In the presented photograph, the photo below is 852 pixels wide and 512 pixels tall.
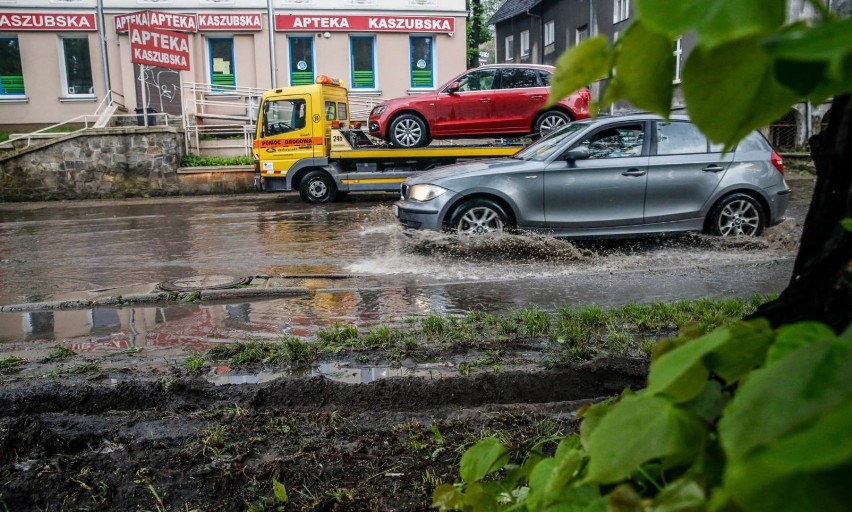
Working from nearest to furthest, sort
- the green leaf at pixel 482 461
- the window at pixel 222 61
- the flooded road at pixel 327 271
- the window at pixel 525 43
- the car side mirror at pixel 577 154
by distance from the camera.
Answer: the green leaf at pixel 482 461, the flooded road at pixel 327 271, the car side mirror at pixel 577 154, the window at pixel 222 61, the window at pixel 525 43

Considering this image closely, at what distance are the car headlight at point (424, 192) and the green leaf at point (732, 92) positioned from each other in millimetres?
9388

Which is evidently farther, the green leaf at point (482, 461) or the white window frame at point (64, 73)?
the white window frame at point (64, 73)

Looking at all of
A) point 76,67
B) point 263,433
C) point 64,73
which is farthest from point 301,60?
point 263,433

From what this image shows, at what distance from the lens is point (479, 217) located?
33.5ft

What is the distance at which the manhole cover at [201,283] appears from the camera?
8781mm

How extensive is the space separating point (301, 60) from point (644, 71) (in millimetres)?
28334

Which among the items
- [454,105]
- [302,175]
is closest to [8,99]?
[302,175]

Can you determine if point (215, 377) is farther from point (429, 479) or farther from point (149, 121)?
point (149, 121)

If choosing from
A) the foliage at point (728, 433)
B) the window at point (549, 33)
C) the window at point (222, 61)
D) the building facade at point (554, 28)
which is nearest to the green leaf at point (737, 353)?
the foliage at point (728, 433)

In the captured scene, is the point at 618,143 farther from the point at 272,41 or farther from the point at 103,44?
the point at 103,44

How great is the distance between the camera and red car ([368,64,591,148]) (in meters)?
16.4

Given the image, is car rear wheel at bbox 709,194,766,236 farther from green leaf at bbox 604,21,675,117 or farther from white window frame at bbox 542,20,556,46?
white window frame at bbox 542,20,556,46

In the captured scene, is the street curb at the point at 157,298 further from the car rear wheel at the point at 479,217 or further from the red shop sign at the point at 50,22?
the red shop sign at the point at 50,22

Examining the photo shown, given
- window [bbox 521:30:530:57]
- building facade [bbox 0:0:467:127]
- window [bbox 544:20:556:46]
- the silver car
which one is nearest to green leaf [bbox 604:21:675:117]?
the silver car
